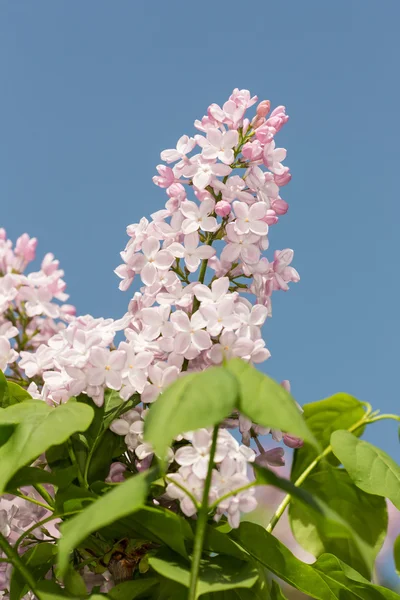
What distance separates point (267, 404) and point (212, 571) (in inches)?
7.7

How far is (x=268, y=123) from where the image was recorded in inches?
Answer: 27.3

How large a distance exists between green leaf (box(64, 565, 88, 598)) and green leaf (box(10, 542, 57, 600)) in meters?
0.02

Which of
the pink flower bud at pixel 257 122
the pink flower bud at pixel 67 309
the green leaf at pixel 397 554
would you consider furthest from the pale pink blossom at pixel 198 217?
the pink flower bud at pixel 67 309

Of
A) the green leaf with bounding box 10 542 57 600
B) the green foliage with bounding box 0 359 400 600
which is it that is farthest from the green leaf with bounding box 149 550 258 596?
the green leaf with bounding box 10 542 57 600

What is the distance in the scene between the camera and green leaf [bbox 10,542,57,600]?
602mm

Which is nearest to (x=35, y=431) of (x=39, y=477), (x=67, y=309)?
(x=39, y=477)

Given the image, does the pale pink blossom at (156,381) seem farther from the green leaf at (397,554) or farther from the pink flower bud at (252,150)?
the green leaf at (397,554)

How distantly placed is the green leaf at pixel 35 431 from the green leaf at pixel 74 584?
0.14m

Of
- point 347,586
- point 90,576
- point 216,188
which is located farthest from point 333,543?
point 216,188

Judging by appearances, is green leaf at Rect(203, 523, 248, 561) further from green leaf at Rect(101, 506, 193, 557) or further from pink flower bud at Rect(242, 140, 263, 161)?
pink flower bud at Rect(242, 140, 263, 161)

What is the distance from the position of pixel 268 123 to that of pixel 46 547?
40 cm

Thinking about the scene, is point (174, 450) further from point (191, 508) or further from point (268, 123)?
point (268, 123)

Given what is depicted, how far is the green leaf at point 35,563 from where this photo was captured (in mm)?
602

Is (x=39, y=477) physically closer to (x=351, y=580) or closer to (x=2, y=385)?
(x=2, y=385)
